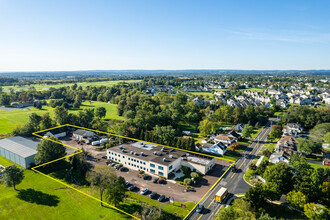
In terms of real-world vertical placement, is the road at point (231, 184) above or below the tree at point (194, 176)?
below

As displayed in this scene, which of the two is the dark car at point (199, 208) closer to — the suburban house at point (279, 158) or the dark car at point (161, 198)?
the dark car at point (161, 198)

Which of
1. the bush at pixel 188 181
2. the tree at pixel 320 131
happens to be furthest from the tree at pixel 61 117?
the tree at pixel 320 131

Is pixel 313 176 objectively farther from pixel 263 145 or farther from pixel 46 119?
pixel 46 119

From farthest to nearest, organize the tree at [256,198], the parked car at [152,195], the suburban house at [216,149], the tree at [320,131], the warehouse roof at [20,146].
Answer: the tree at [320,131], the suburban house at [216,149], the warehouse roof at [20,146], the parked car at [152,195], the tree at [256,198]

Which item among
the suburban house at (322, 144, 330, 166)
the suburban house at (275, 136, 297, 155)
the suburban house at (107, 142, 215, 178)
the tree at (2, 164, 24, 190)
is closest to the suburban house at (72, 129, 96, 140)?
the suburban house at (107, 142, 215, 178)

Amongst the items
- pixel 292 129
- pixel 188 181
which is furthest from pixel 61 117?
pixel 292 129

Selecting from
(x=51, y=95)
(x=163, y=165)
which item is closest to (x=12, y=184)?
(x=163, y=165)

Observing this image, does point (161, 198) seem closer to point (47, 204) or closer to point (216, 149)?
point (47, 204)
